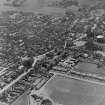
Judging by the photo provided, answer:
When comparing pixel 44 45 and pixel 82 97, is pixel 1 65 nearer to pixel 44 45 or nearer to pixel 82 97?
pixel 44 45

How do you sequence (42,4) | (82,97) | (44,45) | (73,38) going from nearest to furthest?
(82,97) < (44,45) < (73,38) < (42,4)

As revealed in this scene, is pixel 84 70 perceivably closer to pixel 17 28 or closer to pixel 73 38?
pixel 73 38

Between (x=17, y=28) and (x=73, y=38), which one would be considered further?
(x=17, y=28)

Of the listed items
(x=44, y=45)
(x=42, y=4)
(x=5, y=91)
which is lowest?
(x=5, y=91)

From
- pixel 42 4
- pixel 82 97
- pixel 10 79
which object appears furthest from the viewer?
pixel 42 4

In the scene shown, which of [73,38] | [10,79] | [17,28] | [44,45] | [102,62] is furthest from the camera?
[17,28]

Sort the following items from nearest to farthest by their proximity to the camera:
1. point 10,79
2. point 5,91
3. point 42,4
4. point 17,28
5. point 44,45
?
point 5,91, point 10,79, point 44,45, point 17,28, point 42,4

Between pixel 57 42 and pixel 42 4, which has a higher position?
pixel 42 4

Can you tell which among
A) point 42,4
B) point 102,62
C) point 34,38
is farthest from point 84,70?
point 42,4

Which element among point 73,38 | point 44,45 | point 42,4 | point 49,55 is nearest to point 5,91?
point 49,55
